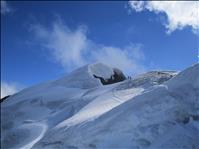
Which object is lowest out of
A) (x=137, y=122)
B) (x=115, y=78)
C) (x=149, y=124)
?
(x=149, y=124)

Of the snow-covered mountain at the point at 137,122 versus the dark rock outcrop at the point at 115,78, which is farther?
the dark rock outcrop at the point at 115,78

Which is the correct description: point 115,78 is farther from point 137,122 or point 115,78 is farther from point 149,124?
point 149,124

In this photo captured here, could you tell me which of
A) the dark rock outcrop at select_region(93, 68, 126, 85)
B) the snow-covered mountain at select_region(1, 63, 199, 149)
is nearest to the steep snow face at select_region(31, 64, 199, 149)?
the snow-covered mountain at select_region(1, 63, 199, 149)

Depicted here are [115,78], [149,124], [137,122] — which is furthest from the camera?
[115,78]

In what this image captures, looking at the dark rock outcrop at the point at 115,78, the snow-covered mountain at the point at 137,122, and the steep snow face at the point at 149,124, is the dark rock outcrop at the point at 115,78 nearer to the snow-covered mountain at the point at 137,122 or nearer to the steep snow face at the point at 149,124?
the snow-covered mountain at the point at 137,122

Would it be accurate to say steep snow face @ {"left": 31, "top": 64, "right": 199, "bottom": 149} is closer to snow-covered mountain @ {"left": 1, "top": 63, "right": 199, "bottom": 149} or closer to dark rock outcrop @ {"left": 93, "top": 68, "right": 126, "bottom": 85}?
snow-covered mountain @ {"left": 1, "top": 63, "right": 199, "bottom": 149}

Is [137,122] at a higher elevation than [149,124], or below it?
higher

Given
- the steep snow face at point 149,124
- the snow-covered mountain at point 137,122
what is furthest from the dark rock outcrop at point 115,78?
the steep snow face at point 149,124

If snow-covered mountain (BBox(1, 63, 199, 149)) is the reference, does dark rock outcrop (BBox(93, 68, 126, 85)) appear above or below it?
above

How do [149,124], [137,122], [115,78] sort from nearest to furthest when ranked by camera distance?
[149,124], [137,122], [115,78]

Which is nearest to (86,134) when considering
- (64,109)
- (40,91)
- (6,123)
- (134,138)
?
(134,138)

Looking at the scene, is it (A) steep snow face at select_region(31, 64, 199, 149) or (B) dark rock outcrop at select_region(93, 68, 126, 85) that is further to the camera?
(B) dark rock outcrop at select_region(93, 68, 126, 85)

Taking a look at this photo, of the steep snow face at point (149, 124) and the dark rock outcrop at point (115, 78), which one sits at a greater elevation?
the dark rock outcrop at point (115, 78)

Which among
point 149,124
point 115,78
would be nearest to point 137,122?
point 149,124
